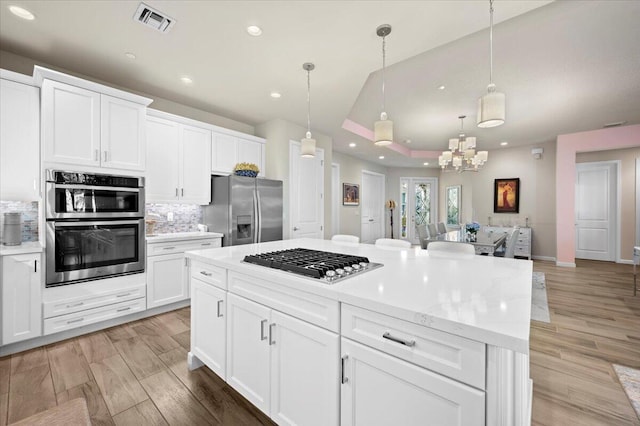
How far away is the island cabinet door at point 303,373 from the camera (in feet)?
3.90

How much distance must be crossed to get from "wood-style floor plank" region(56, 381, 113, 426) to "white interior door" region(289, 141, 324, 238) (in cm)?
302

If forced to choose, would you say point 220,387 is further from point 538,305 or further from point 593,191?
point 593,191

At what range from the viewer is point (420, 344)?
0.93 metres

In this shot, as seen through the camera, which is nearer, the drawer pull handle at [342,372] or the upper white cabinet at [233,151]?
the drawer pull handle at [342,372]

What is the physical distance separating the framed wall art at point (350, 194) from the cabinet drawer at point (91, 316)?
5.26m

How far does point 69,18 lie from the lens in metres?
2.18

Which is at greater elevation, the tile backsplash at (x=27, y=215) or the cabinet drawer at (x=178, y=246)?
the tile backsplash at (x=27, y=215)

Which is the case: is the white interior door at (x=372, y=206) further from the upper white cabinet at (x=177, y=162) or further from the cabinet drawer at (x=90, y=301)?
the cabinet drawer at (x=90, y=301)

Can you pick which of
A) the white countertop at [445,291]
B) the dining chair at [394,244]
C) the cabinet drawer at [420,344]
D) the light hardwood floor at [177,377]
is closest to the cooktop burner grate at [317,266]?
the white countertop at [445,291]

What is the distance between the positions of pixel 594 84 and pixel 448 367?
461cm

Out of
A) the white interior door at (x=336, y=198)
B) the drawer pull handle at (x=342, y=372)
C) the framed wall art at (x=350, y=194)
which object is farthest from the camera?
the framed wall art at (x=350, y=194)

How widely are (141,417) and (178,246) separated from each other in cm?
199

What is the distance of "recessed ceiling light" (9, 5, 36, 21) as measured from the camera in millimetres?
2061

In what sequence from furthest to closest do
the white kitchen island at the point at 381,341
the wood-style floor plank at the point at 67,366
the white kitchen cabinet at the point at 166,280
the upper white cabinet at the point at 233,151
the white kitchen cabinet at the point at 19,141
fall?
the upper white cabinet at the point at 233,151 < the white kitchen cabinet at the point at 166,280 < the white kitchen cabinet at the point at 19,141 < the wood-style floor plank at the point at 67,366 < the white kitchen island at the point at 381,341
